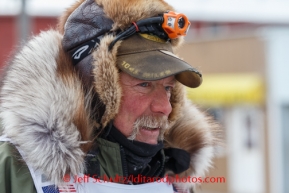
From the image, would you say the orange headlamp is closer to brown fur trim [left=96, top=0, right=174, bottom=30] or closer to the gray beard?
brown fur trim [left=96, top=0, right=174, bottom=30]

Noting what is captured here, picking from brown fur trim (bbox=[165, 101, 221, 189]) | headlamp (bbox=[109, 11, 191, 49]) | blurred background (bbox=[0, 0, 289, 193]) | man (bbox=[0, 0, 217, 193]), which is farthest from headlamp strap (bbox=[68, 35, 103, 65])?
blurred background (bbox=[0, 0, 289, 193])

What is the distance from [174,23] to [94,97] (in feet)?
1.65

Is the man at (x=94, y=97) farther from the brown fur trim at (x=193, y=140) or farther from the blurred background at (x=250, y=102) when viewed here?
the blurred background at (x=250, y=102)

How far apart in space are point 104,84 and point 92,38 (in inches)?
9.2

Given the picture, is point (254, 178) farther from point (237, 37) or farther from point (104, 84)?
point (104, 84)

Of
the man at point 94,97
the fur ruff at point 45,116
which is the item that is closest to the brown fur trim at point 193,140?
the man at point 94,97

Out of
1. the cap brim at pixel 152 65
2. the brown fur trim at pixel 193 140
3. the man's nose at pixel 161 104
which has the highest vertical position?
the cap brim at pixel 152 65

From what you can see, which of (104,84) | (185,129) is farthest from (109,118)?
(185,129)

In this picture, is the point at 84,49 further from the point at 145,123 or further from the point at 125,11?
the point at 145,123

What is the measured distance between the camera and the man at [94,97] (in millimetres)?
2332

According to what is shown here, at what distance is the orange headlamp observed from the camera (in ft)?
8.43

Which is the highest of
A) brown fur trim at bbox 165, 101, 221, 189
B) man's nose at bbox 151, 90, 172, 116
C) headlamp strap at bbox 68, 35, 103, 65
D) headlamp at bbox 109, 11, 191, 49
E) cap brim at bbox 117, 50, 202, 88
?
headlamp at bbox 109, 11, 191, 49

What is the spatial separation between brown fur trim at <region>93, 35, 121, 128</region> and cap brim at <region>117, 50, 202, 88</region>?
60 mm

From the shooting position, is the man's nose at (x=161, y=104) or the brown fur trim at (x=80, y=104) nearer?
the brown fur trim at (x=80, y=104)
